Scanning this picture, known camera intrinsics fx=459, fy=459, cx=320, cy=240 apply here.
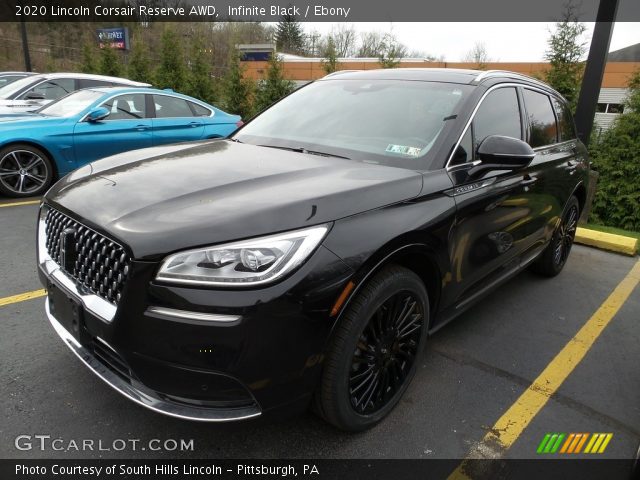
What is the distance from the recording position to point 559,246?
4527 millimetres

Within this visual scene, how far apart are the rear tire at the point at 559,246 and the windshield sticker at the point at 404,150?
2334 mm

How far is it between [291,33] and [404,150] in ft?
210

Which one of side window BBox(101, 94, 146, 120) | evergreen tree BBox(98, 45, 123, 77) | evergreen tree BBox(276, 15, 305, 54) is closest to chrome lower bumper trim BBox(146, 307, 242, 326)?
A: side window BBox(101, 94, 146, 120)

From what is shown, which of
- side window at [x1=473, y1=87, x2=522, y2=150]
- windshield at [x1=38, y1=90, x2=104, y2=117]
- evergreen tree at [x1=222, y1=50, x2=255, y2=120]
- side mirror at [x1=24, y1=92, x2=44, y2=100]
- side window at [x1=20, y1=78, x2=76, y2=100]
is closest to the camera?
side window at [x1=473, y1=87, x2=522, y2=150]

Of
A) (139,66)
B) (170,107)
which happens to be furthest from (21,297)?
(139,66)

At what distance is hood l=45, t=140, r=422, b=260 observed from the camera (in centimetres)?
171

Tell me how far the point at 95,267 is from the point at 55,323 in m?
0.61

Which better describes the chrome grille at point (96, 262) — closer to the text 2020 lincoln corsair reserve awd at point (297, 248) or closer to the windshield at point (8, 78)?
the text 2020 lincoln corsair reserve awd at point (297, 248)

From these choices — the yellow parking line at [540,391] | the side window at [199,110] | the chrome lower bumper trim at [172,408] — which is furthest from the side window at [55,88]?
the yellow parking line at [540,391]

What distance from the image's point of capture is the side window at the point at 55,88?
9.45 meters

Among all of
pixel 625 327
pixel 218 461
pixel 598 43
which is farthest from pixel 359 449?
pixel 598 43

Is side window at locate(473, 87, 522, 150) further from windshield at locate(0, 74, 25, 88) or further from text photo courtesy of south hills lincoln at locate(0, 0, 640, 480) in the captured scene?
windshield at locate(0, 74, 25, 88)

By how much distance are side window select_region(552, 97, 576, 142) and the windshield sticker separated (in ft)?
7.54

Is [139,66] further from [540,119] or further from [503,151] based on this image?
[503,151]
